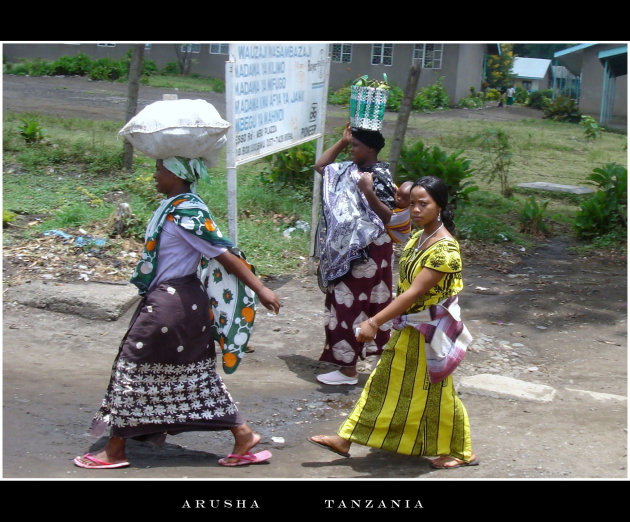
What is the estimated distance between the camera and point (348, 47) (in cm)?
3106

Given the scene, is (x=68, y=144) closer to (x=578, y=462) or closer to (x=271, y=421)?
(x=271, y=421)

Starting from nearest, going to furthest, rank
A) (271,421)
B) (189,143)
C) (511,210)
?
(189,143), (271,421), (511,210)

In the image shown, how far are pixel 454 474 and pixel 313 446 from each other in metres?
0.86

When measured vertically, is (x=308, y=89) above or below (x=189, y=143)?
above

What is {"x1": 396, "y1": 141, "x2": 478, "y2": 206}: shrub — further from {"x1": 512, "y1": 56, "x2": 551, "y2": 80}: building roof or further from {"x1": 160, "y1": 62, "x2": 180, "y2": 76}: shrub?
{"x1": 512, "y1": 56, "x2": 551, "y2": 80}: building roof

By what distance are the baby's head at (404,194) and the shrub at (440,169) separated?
188 inches

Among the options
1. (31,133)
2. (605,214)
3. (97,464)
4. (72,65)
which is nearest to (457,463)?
(97,464)

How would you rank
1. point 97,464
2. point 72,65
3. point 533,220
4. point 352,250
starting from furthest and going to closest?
point 72,65 → point 533,220 → point 352,250 → point 97,464

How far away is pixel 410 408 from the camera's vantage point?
4047 millimetres

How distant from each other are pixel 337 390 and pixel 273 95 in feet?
8.62

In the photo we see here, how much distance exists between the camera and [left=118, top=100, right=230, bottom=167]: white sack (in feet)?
12.2

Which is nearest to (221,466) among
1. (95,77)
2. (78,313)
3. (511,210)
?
(78,313)

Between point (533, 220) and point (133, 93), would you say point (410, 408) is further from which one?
point (133, 93)

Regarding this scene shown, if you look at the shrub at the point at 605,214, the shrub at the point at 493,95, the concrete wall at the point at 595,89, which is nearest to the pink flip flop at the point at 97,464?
the shrub at the point at 605,214
